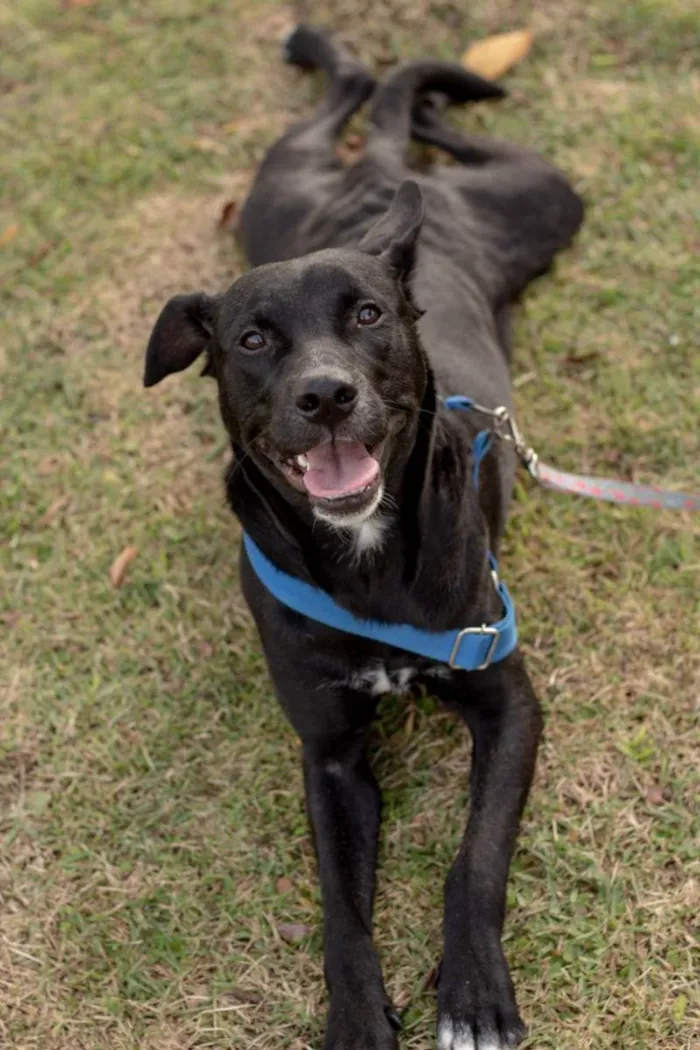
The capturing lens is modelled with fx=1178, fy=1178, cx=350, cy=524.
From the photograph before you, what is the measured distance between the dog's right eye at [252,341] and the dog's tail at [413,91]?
2.50 meters

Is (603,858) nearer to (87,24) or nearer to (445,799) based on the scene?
(445,799)

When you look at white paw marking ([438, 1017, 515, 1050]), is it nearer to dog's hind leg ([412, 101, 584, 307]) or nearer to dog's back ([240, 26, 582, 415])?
dog's back ([240, 26, 582, 415])

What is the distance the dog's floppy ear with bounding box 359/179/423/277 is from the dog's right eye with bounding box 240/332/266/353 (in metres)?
0.52

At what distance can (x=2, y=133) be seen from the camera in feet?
21.2

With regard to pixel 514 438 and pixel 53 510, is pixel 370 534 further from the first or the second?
pixel 53 510

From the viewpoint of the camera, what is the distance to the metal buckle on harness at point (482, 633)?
348 centimetres

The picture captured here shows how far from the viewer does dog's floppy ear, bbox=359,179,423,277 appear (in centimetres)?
360

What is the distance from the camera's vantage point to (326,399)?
2.96 m

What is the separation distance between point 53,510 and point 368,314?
6.95 feet

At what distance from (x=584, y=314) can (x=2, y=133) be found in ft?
11.2

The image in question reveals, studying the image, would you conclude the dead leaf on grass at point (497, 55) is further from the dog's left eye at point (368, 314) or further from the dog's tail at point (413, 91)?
the dog's left eye at point (368, 314)

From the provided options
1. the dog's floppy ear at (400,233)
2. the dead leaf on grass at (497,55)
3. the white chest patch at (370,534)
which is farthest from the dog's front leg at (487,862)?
the dead leaf on grass at (497,55)

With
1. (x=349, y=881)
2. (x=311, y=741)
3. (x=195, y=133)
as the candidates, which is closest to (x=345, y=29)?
(x=195, y=133)

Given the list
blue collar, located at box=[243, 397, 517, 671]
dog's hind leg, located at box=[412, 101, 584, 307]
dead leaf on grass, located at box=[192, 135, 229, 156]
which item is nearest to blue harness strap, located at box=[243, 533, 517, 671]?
blue collar, located at box=[243, 397, 517, 671]
